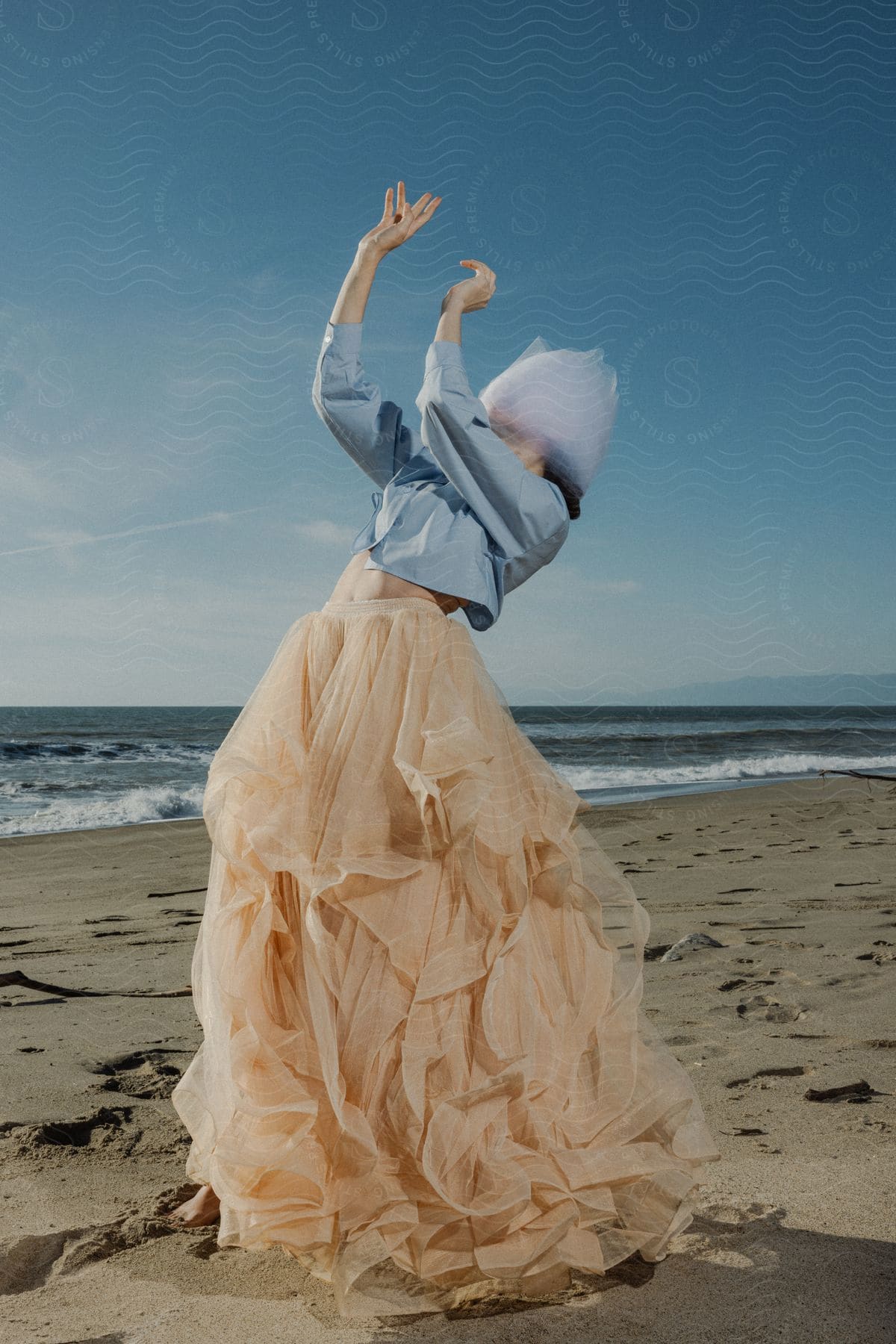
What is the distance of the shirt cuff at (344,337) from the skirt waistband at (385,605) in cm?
52

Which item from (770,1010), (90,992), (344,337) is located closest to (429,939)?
Result: (344,337)

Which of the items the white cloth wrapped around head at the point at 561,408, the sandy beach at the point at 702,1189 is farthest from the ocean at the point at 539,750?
the white cloth wrapped around head at the point at 561,408

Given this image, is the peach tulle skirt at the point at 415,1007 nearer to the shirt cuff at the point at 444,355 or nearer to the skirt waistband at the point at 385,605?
the skirt waistband at the point at 385,605

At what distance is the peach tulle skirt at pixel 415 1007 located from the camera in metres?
1.63

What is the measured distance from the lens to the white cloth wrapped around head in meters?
2.05

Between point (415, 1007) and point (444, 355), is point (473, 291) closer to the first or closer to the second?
point (444, 355)

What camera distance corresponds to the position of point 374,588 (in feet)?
6.48

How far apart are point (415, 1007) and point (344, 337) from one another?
1318mm

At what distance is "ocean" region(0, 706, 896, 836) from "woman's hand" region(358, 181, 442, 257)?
8.48m

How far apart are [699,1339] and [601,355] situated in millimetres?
1837

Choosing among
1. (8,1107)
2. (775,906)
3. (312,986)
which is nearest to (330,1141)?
(312,986)

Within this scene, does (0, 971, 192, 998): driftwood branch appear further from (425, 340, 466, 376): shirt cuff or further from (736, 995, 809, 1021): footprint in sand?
(425, 340, 466, 376): shirt cuff

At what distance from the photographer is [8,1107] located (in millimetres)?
2555

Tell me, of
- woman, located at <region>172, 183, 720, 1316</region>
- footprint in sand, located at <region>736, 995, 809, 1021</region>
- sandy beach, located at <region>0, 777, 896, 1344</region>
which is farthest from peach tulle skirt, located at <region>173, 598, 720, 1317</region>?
footprint in sand, located at <region>736, 995, 809, 1021</region>
